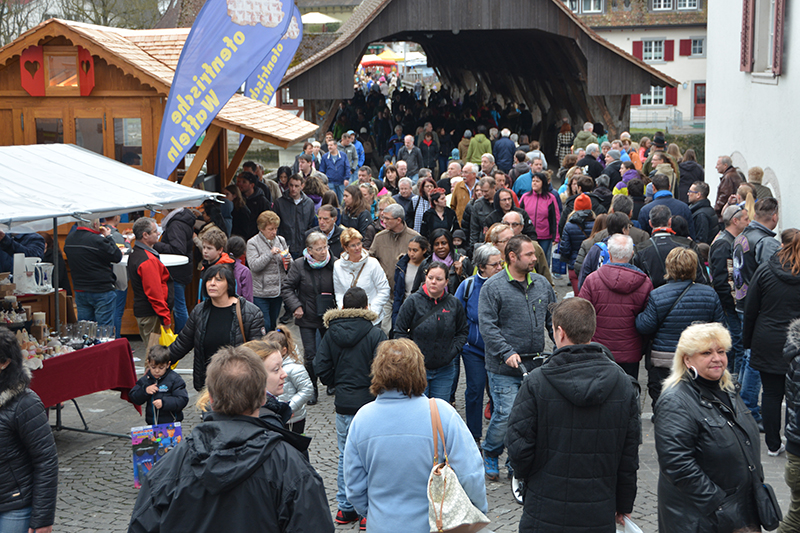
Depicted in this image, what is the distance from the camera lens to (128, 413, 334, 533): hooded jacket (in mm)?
2926

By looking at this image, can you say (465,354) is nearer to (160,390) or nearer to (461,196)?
(160,390)

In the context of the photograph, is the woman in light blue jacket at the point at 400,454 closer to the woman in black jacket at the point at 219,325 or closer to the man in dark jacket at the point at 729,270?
the woman in black jacket at the point at 219,325

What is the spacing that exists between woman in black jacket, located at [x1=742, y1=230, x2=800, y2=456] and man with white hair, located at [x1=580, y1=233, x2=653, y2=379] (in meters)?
0.85

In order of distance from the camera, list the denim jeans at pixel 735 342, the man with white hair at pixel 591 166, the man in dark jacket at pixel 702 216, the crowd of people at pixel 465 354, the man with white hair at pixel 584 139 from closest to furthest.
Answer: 1. the crowd of people at pixel 465 354
2. the denim jeans at pixel 735 342
3. the man in dark jacket at pixel 702 216
4. the man with white hair at pixel 591 166
5. the man with white hair at pixel 584 139

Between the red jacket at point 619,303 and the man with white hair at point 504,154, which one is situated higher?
the man with white hair at point 504,154

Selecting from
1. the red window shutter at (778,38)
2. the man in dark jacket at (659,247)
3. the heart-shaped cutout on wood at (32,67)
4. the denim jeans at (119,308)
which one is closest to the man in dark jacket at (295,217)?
the denim jeans at (119,308)

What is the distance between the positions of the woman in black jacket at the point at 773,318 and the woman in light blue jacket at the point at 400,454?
366 cm

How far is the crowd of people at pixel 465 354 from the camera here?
3.39 m

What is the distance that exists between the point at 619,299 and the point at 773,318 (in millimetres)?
1174

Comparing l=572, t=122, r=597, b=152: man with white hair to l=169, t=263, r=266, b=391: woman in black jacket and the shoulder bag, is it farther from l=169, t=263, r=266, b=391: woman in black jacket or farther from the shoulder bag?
the shoulder bag

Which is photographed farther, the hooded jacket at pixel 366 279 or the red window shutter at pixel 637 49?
the red window shutter at pixel 637 49

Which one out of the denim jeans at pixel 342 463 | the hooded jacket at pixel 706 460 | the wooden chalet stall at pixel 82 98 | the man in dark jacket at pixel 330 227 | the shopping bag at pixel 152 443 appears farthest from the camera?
the wooden chalet stall at pixel 82 98

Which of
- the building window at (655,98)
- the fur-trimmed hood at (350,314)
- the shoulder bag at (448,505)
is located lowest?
the shoulder bag at (448,505)

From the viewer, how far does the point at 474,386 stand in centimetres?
684
